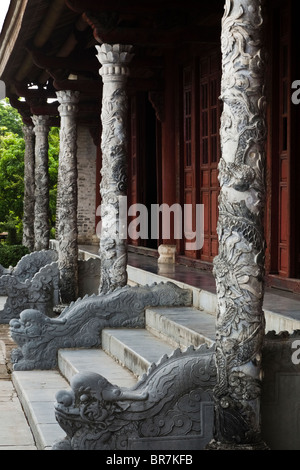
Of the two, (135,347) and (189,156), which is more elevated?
(189,156)

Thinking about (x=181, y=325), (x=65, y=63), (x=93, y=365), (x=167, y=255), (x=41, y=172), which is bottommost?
(x=93, y=365)

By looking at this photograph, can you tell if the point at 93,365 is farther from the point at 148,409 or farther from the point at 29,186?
the point at 29,186

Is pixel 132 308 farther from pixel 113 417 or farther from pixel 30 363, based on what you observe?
pixel 113 417

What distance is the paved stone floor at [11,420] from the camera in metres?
7.19

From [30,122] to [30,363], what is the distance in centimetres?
1240

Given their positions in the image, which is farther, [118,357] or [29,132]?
[29,132]

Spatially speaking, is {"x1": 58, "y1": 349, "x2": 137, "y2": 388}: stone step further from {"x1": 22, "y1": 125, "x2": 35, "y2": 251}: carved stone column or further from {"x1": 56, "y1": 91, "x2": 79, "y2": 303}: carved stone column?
{"x1": 22, "y1": 125, "x2": 35, "y2": 251}: carved stone column

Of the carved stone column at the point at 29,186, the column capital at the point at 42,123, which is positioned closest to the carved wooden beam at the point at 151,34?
the column capital at the point at 42,123

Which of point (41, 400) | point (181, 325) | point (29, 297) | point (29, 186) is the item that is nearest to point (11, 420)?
point (41, 400)

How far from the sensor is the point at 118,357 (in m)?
9.18

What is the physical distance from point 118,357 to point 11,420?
1.49 m

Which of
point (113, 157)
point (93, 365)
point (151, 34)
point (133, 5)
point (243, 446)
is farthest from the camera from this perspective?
point (151, 34)

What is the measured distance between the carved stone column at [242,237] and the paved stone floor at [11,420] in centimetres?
181

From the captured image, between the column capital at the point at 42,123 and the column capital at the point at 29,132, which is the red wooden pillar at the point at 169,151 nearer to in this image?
the column capital at the point at 42,123
